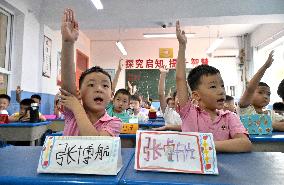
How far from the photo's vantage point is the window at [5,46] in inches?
191

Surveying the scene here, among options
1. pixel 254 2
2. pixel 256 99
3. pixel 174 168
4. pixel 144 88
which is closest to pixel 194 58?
pixel 144 88

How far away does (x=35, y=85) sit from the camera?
18.5ft

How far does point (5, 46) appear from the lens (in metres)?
4.99

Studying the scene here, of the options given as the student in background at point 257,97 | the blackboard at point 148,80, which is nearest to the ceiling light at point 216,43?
the blackboard at point 148,80

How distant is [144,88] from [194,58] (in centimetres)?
217

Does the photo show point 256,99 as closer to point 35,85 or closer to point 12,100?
point 12,100

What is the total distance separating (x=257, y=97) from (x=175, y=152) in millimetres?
1856

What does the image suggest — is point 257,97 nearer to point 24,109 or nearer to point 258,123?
point 258,123

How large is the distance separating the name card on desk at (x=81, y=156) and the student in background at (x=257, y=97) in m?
1.52

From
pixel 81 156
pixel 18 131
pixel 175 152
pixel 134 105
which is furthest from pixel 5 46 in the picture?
pixel 175 152

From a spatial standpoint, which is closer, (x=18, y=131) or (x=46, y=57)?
(x=18, y=131)

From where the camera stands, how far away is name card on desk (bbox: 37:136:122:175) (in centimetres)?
66

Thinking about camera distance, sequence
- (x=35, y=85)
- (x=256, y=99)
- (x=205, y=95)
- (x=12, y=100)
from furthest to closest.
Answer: (x=35, y=85) → (x=12, y=100) → (x=256, y=99) → (x=205, y=95)

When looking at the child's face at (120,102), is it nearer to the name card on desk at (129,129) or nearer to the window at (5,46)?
the name card on desk at (129,129)
